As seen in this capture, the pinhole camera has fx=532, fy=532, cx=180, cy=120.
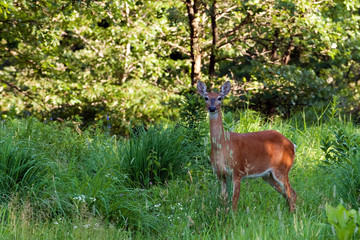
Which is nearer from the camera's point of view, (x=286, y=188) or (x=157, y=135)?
(x=286, y=188)

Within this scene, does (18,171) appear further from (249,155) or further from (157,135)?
(249,155)

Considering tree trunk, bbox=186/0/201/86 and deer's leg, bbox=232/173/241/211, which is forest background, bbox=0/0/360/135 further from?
deer's leg, bbox=232/173/241/211

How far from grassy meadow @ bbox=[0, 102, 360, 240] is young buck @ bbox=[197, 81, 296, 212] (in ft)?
0.75

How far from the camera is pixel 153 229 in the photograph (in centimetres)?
523

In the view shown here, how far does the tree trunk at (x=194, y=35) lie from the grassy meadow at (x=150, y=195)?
16.3 feet

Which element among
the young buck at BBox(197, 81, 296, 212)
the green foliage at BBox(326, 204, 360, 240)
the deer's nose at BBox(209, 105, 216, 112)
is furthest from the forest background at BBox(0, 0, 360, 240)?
the deer's nose at BBox(209, 105, 216, 112)

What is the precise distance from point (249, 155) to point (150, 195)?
4.06 feet

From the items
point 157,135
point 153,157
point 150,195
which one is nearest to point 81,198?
point 150,195

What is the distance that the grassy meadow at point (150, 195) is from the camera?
4.64 metres

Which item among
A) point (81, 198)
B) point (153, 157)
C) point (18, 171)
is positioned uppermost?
point (18, 171)

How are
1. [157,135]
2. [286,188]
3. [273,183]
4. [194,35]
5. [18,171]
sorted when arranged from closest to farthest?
[18,171]
[286,188]
[273,183]
[157,135]
[194,35]

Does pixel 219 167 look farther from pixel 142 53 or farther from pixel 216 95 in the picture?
pixel 142 53

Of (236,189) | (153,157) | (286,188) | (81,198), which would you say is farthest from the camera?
(153,157)

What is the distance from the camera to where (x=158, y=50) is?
13.5 m
